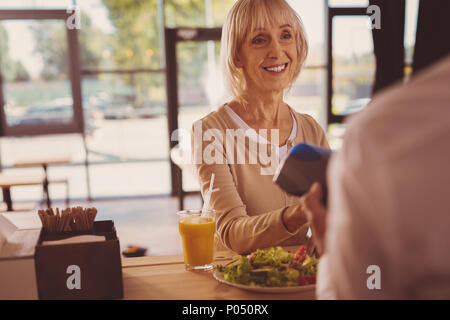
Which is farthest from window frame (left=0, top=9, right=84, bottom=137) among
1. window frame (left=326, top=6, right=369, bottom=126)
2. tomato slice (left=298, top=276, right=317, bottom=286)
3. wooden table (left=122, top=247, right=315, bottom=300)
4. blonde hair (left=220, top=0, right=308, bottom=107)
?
tomato slice (left=298, top=276, right=317, bottom=286)

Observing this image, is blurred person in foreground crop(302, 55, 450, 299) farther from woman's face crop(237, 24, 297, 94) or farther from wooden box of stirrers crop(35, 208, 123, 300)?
woman's face crop(237, 24, 297, 94)

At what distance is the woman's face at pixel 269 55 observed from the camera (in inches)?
61.9

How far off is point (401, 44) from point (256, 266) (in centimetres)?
227

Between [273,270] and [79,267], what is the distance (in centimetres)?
45

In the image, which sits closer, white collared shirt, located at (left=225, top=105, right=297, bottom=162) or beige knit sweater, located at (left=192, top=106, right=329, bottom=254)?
beige knit sweater, located at (left=192, top=106, right=329, bottom=254)

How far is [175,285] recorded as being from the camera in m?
1.07

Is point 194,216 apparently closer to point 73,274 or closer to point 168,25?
point 73,274

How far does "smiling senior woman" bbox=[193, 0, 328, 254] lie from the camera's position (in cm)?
152

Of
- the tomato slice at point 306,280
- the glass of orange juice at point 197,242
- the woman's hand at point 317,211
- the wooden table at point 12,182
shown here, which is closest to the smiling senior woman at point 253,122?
the glass of orange juice at point 197,242

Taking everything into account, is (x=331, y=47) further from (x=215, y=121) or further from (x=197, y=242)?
(x=197, y=242)

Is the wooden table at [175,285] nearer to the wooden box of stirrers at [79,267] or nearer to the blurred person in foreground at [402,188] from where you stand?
the wooden box of stirrers at [79,267]

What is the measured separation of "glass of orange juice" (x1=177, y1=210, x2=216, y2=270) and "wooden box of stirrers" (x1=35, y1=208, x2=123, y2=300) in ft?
0.79
